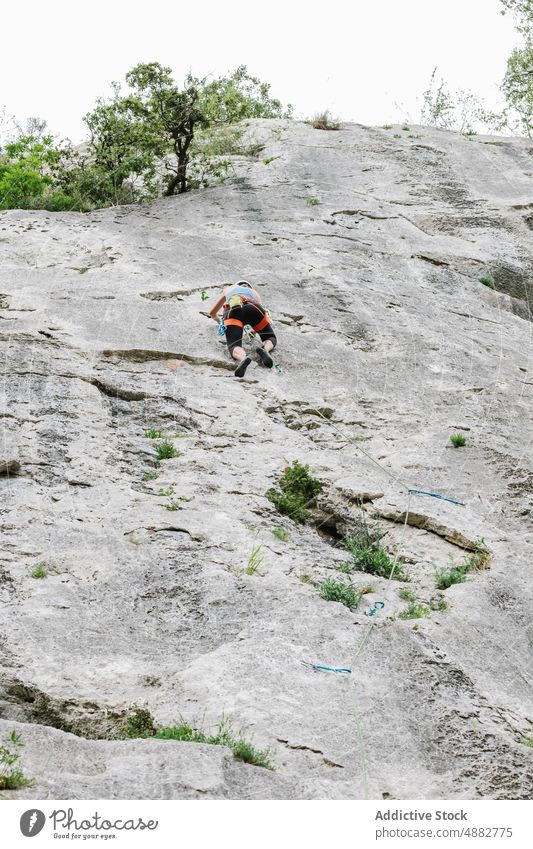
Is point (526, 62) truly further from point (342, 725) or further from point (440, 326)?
point (342, 725)

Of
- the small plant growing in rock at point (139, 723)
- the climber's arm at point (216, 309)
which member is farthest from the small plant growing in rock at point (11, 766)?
the climber's arm at point (216, 309)

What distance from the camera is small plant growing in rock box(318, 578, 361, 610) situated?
275 inches

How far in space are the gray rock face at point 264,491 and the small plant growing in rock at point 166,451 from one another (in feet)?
0.28

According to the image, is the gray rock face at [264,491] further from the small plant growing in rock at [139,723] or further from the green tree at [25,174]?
the green tree at [25,174]

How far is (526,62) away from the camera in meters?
24.0

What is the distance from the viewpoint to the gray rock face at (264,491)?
5.55 m

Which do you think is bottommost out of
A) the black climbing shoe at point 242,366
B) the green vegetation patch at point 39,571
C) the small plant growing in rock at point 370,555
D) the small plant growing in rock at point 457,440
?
the small plant growing in rock at point 370,555

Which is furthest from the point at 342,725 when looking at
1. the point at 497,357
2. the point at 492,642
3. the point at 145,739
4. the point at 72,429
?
the point at 497,357

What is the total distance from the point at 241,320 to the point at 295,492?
3.15 m

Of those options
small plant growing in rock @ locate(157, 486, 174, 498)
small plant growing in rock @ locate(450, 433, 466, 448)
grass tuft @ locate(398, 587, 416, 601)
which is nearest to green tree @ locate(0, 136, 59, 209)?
small plant growing in rock @ locate(157, 486, 174, 498)

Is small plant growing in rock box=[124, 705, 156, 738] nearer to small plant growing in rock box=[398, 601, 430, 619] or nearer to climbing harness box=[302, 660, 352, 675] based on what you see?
climbing harness box=[302, 660, 352, 675]

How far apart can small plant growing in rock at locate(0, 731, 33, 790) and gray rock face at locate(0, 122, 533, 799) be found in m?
0.09

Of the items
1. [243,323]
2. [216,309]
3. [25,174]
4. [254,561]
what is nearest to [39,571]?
[254,561]
